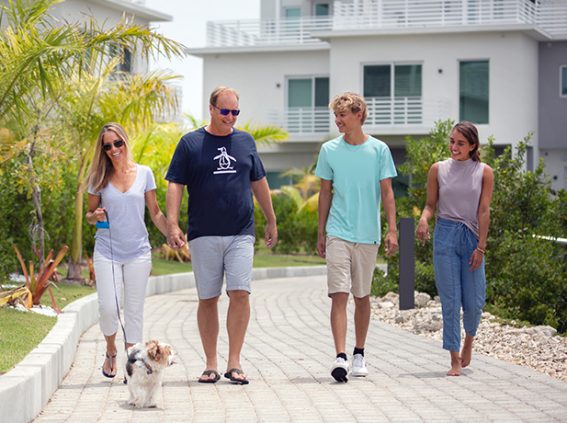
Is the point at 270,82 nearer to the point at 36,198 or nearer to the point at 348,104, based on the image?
the point at 36,198

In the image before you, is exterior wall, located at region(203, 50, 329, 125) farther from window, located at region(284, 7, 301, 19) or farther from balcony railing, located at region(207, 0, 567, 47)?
window, located at region(284, 7, 301, 19)

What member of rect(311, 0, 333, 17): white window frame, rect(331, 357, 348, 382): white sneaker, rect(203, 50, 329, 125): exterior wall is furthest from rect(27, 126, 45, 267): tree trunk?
rect(311, 0, 333, 17): white window frame

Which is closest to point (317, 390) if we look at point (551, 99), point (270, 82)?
point (551, 99)

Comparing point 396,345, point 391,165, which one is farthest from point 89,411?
point 396,345

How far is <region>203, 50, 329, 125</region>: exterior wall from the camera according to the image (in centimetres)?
4750

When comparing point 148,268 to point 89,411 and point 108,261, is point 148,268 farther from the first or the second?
point 89,411

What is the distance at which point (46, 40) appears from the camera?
13406mm

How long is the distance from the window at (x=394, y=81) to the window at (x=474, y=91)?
1.48 m

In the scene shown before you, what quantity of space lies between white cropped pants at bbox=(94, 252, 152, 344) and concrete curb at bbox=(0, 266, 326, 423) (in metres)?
0.55

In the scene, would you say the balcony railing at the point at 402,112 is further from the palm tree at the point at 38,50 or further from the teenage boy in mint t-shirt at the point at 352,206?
the teenage boy in mint t-shirt at the point at 352,206

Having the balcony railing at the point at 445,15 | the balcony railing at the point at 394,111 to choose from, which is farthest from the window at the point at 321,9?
the balcony railing at the point at 394,111

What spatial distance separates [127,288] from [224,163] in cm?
121

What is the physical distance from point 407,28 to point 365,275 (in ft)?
110

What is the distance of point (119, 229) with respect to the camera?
987 centimetres
